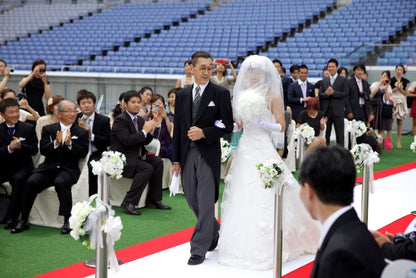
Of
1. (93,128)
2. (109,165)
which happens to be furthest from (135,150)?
(109,165)

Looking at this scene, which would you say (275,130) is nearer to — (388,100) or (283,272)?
(283,272)

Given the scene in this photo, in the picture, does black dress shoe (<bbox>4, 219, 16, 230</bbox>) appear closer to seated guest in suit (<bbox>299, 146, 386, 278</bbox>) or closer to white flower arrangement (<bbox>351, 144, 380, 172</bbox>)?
white flower arrangement (<bbox>351, 144, 380, 172</bbox>)

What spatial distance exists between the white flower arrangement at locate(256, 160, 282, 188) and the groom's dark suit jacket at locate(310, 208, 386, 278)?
2235mm

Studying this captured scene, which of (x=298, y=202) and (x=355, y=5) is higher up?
(x=355, y=5)

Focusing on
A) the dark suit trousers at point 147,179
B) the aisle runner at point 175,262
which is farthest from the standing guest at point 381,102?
Answer: the dark suit trousers at point 147,179

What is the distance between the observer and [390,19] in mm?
19172

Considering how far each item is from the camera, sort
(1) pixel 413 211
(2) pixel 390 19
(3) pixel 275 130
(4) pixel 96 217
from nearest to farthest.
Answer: (4) pixel 96 217, (3) pixel 275 130, (1) pixel 413 211, (2) pixel 390 19

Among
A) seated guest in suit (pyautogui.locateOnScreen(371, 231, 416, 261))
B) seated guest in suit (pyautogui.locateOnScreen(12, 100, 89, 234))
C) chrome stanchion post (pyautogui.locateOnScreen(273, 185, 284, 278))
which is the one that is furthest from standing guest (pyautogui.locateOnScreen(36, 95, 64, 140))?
seated guest in suit (pyautogui.locateOnScreen(371, 231, 416, 261))

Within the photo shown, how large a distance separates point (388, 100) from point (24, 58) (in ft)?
47.4

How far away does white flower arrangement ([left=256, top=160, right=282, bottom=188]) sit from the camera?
13.5 feet

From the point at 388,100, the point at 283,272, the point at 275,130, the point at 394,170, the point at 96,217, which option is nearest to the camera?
the point at 96,217

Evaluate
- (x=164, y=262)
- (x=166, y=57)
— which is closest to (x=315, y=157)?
(x=164, y=262)

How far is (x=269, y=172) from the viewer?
162 inches

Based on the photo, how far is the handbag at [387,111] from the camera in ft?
40.7
